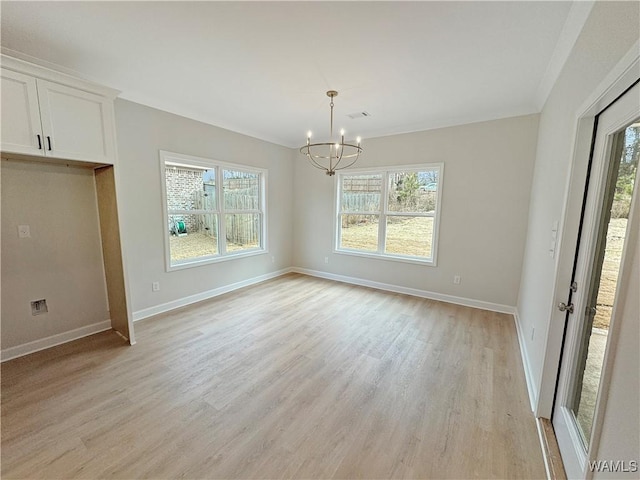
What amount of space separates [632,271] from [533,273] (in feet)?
6.60

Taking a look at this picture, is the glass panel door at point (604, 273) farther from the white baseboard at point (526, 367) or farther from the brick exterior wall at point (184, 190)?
the brick exterior wall at point (184, 190)

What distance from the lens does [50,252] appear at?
2.64 m

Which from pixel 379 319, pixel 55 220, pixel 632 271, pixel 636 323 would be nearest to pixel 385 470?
pixel 636 323

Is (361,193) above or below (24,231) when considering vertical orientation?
above

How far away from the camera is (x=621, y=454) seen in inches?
34.4

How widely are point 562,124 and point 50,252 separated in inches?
186

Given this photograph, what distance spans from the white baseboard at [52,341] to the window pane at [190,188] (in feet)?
5.28

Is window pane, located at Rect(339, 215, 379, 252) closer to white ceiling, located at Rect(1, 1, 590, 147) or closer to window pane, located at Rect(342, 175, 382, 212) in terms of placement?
window pane, located at Rect(342, 175, 382, 212)

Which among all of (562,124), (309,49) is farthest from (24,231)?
(562,124)

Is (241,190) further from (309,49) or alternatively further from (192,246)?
(309,49)

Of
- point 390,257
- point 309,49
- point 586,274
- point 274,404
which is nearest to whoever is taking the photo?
point 586,274

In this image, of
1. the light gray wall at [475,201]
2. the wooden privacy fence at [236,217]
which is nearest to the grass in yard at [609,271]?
the light gray wall at [475,201]

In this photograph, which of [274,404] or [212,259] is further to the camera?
[212,259]

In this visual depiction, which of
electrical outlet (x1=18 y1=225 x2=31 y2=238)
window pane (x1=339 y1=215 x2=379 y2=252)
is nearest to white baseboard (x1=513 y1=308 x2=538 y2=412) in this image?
window pane (x1=339 y1=215 x2=379 y2=252)
